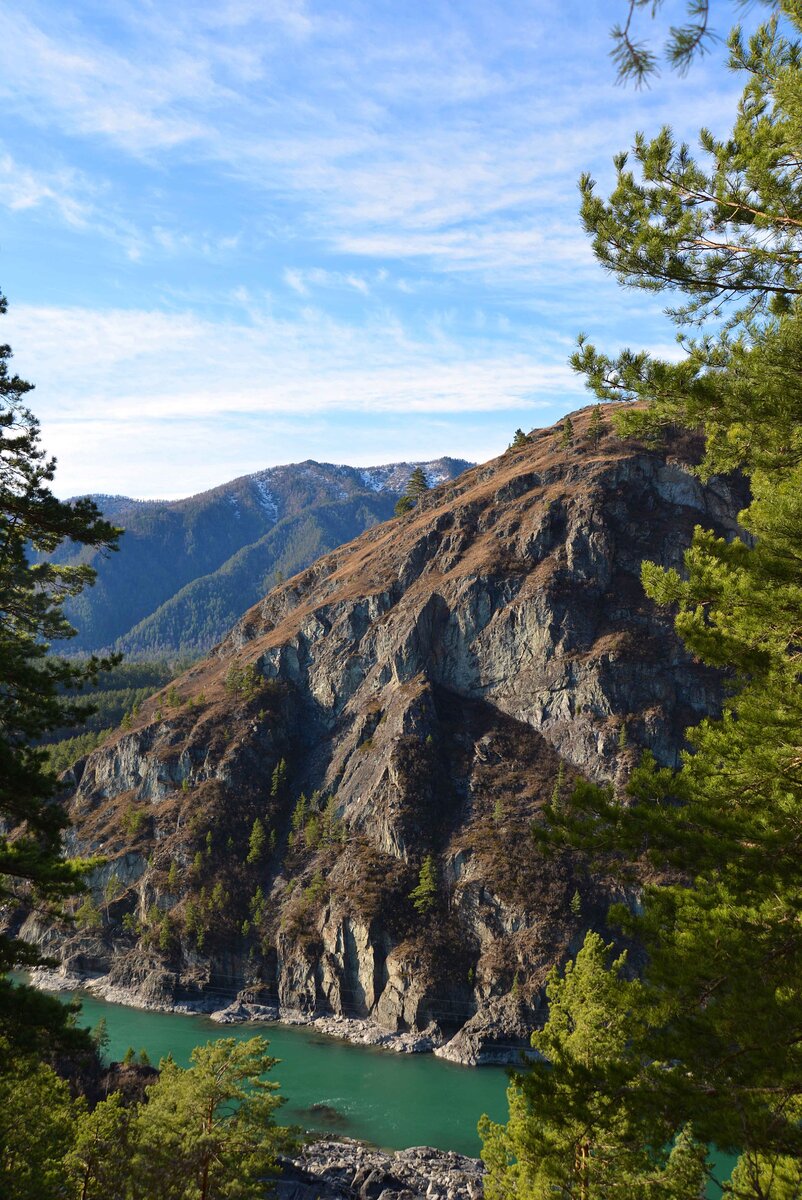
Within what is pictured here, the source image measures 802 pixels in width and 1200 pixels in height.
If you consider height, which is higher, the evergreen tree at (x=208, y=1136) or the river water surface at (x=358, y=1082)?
the evergreen tree at (x=208, y=1136)

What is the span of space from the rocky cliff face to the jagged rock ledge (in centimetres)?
2305

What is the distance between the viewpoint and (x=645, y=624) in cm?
10238

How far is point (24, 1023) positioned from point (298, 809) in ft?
312

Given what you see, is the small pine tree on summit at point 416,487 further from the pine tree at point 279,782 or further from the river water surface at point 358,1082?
the river water surface at point 358,1082

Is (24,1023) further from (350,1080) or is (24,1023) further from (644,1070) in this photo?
(350,1080)

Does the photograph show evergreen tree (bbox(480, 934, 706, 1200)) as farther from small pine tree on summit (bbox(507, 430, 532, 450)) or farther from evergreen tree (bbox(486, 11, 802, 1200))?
small pine tree on summit (bbox(507, 430, 532, 450))

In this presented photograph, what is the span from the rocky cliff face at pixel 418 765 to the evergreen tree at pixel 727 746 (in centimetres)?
6989

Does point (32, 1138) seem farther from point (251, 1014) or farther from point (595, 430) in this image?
point (595, 430)

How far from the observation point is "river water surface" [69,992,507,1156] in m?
52.7

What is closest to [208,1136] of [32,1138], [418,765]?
[32,1138]

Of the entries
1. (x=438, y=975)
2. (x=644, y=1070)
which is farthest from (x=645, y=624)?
(x=644, y=1070)

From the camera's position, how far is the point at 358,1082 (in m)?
62.0

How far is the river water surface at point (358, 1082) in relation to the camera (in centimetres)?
5269

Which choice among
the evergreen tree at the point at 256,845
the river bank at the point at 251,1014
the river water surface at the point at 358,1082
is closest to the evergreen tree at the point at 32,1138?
the river water surface at the point at 358,1082
